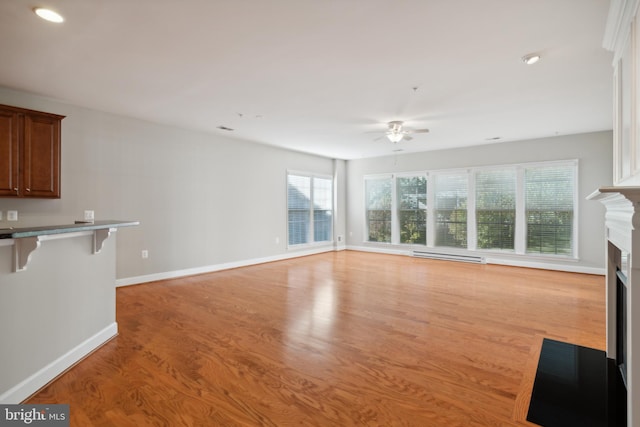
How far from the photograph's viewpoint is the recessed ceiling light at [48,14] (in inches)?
89.4

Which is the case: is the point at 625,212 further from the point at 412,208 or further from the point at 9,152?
the point at 412,208

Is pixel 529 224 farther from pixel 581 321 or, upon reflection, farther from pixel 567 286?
pixel 581 321

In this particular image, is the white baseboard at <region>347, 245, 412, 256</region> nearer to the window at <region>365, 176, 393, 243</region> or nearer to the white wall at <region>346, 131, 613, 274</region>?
the white wall at <region>346, 131, 613, 274</region>

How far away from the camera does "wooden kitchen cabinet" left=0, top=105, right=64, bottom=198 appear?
356 cm

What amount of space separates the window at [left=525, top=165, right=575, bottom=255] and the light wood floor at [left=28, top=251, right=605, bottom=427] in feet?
4.41

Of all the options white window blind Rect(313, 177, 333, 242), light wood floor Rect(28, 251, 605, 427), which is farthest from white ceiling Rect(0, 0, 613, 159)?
white window blind Rect(313, 177, 333, 242)

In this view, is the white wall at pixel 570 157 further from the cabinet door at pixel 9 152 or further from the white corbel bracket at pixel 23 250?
the white corbel bracket at pixel 23 250

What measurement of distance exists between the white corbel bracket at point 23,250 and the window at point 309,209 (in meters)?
5.74

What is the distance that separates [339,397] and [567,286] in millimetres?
4768

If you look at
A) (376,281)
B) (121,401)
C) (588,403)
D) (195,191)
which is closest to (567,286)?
(376,281)

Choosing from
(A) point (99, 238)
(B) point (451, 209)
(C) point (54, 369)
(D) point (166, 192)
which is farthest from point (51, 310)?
(B) point (451, 209)

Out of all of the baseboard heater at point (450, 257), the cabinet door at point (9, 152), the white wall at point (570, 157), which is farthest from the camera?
the baseboard heater at point (450, 257)

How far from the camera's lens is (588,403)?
2.01m

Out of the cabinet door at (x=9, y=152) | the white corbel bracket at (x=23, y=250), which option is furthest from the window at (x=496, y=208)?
the cabinet door at (x=9, y=152)
